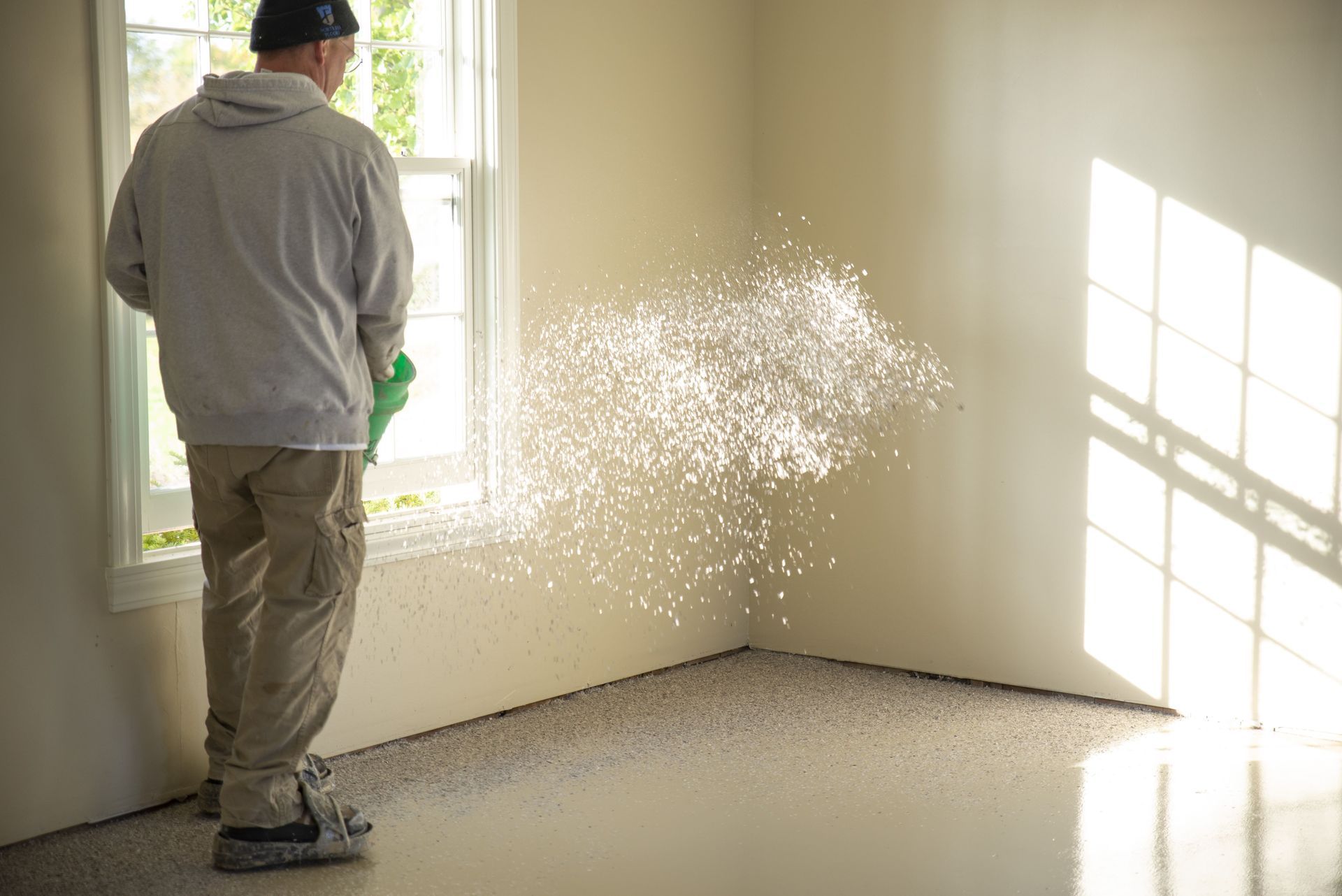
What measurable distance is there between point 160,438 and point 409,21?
1.23 meters

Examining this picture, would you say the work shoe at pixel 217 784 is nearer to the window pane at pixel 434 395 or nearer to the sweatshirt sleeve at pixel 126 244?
the window pane at pixel 434 395

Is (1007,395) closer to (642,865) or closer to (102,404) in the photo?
(642,865)

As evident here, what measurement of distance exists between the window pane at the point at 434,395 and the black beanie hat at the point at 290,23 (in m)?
1.00

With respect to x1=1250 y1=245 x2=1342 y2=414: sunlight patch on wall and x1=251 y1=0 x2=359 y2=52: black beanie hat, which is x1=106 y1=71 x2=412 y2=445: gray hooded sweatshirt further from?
x1=1250 y1=245 x2=1342 y2=414: sunlight patch on wall

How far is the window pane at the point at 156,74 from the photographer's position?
2932 millimetres

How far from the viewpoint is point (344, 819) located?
2.80 m

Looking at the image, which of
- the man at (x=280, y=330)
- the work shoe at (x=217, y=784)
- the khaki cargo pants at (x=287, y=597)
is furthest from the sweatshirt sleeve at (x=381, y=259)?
the work shoe at (x=217, y=784)

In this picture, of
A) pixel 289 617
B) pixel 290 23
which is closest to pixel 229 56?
pixel 290 23

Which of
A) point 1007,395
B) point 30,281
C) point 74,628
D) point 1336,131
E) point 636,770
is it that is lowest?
point 636,770

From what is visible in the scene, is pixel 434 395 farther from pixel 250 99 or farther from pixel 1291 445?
pixel 1291 445

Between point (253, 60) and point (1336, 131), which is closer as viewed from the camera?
point (253, 60)

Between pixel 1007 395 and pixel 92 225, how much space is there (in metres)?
2.45

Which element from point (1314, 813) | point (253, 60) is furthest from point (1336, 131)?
point (253, 60)

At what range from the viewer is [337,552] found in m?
2.65
